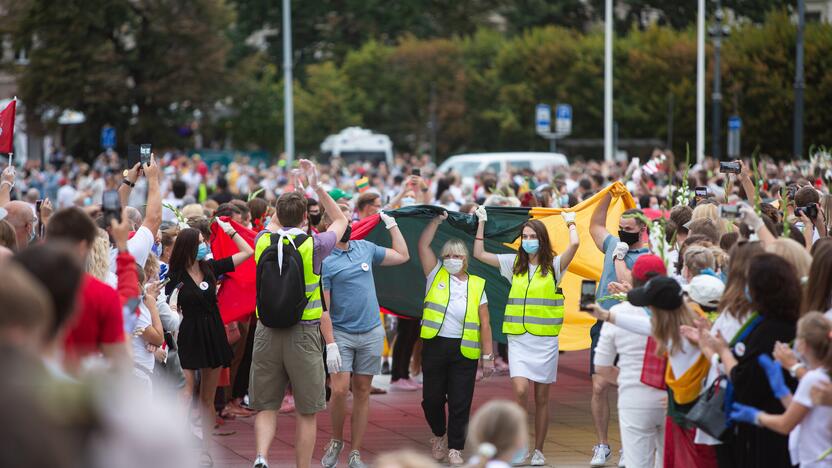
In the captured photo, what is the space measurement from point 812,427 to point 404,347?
7.03 meters

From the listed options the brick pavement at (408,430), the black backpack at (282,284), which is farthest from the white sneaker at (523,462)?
the black backpack at (282,284)

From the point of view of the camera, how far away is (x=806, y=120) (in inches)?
1369

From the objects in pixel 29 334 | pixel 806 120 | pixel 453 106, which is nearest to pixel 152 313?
pixel 29 334

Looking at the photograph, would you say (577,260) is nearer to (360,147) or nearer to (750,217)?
(750,217)

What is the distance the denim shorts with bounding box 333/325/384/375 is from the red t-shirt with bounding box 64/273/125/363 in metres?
3.84

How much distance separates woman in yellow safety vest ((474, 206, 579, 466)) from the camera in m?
9.13

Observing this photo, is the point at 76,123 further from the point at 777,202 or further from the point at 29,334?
the point at 29,334

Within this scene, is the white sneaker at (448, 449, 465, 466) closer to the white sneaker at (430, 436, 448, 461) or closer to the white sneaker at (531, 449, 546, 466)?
the white sneaker at (430, 436, 448, 461)

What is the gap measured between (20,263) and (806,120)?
32985mm

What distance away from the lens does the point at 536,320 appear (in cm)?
916

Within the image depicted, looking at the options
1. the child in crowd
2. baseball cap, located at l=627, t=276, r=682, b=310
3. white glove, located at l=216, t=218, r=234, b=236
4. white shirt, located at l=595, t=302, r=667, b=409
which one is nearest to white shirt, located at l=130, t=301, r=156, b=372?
white glove, located at l=216, t=218, r=234, b=236

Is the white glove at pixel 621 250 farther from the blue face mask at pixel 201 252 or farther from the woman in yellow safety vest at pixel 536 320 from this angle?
the blue face mask at pixel 201 252

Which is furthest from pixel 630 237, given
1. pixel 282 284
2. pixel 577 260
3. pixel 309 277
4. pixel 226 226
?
pixel 226 226

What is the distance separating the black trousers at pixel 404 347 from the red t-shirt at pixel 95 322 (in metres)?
7.12
